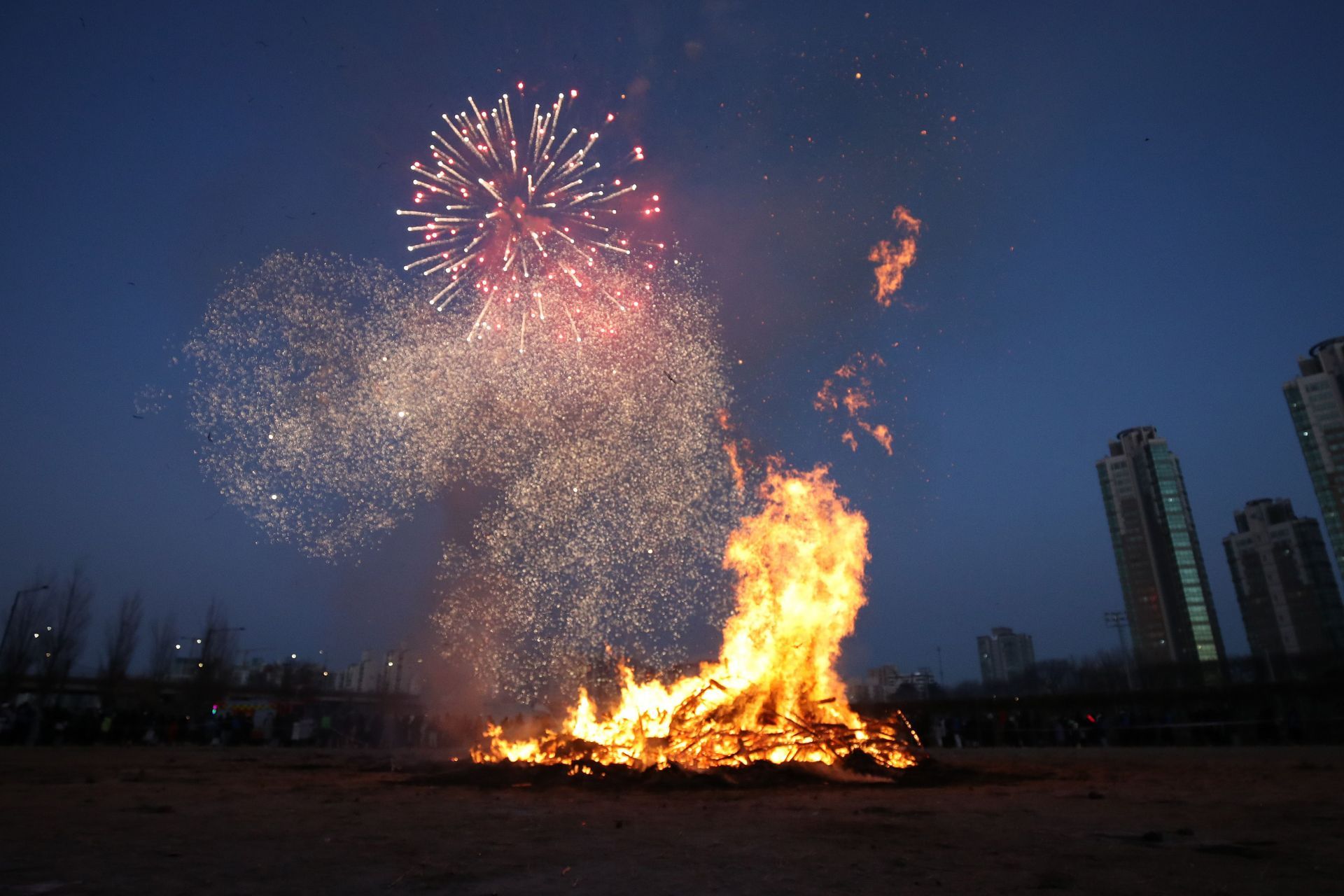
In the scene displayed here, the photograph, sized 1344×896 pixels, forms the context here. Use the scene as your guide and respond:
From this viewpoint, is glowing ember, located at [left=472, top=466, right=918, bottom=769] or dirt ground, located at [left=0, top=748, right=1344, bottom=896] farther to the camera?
glowing ember, located at [left=472, top=466, right=918, bottom=769]

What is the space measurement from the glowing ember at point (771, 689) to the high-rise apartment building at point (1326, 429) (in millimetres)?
88049

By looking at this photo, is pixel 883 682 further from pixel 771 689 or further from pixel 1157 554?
pixel 1157 554

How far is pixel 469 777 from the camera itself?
15625 mm

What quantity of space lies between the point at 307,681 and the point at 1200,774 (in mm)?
96475

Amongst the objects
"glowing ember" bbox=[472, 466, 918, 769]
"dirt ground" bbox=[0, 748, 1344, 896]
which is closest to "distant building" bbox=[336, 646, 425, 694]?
"glowing ember" bbox=[472, 466, 918, 769]

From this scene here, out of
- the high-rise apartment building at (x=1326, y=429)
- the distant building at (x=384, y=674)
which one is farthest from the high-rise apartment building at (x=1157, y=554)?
the distant building at (x=384, y=674)

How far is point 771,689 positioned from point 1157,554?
98514 mm

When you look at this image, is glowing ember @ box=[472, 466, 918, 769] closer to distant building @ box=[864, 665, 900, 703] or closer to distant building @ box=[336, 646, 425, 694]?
distant building @ box=[336, 646, 425, 694]

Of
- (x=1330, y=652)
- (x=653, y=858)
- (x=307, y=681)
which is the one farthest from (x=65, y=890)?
(x=307, y=681)

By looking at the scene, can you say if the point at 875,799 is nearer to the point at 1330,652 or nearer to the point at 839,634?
the point at 839,634

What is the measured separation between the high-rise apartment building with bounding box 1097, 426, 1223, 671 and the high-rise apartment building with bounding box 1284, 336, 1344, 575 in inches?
550

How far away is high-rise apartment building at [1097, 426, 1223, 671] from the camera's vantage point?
92062 mm

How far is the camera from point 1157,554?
95312 mm

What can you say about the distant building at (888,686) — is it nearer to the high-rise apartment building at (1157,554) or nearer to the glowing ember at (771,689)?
the glowing ember at (771,689)
